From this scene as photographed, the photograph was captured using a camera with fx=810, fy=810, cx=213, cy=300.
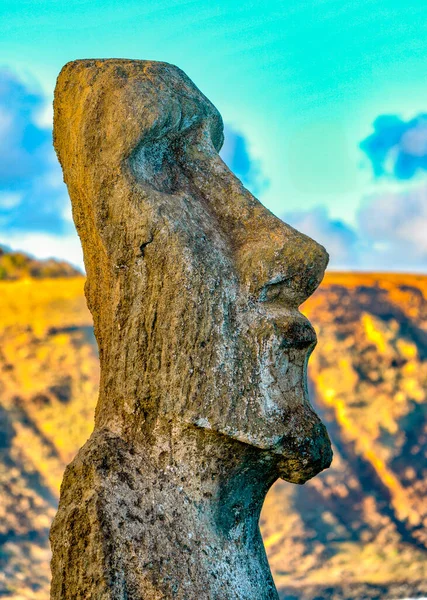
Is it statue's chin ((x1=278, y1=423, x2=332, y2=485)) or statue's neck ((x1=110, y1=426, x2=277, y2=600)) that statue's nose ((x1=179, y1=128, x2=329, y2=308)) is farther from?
statue's neck ((x1=110, y1=426, x2=277, y2=600))

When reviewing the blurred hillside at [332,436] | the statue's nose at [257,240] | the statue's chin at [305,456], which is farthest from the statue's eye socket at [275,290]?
the blurred hillside at [332,436]

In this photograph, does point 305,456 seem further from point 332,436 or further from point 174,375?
point 332,436

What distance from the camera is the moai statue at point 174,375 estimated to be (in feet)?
11.5

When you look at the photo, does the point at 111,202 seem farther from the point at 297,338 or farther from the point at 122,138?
the point at 297,338

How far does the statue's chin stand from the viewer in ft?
12.3

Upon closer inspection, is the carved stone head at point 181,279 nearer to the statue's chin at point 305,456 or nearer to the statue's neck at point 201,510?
the statue's chin at point 305,456

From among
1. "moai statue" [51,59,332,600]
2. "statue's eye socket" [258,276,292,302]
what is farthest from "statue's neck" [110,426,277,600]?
"statue's eye socket" [258,276,292,302]

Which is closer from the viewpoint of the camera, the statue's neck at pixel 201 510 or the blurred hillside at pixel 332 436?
the statue's neck at pixel 201 510

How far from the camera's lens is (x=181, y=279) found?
3.66m

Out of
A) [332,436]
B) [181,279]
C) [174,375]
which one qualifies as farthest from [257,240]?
[332,436]

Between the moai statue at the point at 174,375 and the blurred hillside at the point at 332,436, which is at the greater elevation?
the blurred hillside at the point at 332,436

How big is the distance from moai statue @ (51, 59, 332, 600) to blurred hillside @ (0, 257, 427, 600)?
10.6 m

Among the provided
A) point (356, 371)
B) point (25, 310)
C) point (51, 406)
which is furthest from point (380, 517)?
point (25, 310)

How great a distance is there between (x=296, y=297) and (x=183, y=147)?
996 millimetres
